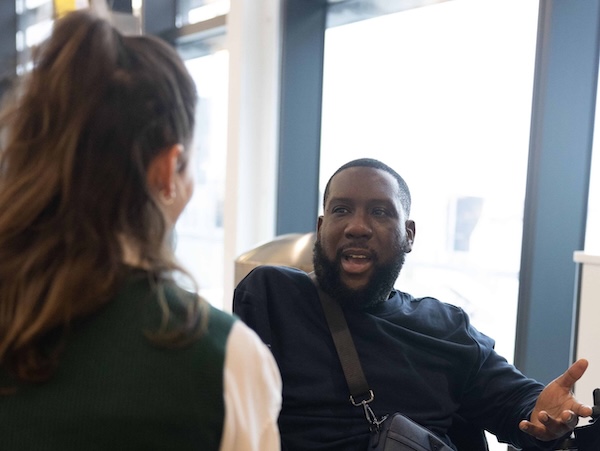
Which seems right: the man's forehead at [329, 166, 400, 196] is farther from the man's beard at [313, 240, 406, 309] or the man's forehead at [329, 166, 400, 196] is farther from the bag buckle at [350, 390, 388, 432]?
the bag buckle at [350, 390, 388, 432]

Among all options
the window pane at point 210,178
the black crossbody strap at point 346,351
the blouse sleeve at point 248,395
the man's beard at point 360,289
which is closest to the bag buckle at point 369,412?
the black crossbody strap at point 346,351

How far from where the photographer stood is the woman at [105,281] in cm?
77

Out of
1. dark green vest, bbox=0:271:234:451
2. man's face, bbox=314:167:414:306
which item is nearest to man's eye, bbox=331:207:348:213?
man's face, bbox=314:167:414:306

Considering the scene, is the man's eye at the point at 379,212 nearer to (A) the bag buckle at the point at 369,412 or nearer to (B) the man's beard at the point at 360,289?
(B) the man's beard at the point at 360,289

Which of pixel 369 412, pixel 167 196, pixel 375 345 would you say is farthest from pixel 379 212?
pixel 167 196

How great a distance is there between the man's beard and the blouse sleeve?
0.98 m

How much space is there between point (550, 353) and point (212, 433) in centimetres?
228

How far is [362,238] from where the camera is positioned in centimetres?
188

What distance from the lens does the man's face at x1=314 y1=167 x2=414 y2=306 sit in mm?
1856

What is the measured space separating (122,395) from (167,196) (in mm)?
263

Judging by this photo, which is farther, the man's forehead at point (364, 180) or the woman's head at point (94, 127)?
the man's forehead at point (364, 180)

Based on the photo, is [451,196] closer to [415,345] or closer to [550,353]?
[550,353]

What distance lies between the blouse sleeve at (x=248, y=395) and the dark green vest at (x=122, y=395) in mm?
13

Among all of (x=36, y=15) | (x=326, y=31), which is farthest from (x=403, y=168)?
(x=36, y=15)
